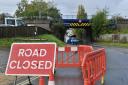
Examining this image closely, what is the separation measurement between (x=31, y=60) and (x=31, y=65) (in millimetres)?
229

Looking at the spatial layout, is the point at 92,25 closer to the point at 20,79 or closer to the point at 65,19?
the point at 65,19

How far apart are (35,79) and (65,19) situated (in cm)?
7937

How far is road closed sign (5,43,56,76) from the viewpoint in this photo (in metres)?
11.2

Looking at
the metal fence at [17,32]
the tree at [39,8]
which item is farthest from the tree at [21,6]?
the metal fence at [17,32]

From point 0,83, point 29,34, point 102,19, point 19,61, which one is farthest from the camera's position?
point 102,19

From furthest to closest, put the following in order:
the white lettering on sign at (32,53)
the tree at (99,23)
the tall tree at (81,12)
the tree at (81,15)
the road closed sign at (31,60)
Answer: the tree at (81,15) < the tall tree at (81,12) < the tree at (99,23) < the white lettering on sign at (32,53) < the road closed sign at (31,60)

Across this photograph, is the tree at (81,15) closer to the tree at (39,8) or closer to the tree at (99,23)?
the tree at (39,8)

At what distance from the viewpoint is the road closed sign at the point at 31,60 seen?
36.9ft

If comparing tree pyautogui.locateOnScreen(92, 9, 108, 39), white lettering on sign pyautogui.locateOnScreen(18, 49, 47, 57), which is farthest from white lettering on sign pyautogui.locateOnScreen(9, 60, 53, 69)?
tree pyautogui.locateOnScreen(92, 9, 108, 39)

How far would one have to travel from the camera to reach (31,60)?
38.0 feet

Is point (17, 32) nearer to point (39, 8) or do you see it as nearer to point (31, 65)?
point (31, 65)

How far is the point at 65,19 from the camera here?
94938 millimetres

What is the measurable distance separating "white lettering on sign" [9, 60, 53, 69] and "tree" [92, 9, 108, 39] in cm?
8605

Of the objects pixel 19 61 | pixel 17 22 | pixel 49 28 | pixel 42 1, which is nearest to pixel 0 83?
pixel 19 61
